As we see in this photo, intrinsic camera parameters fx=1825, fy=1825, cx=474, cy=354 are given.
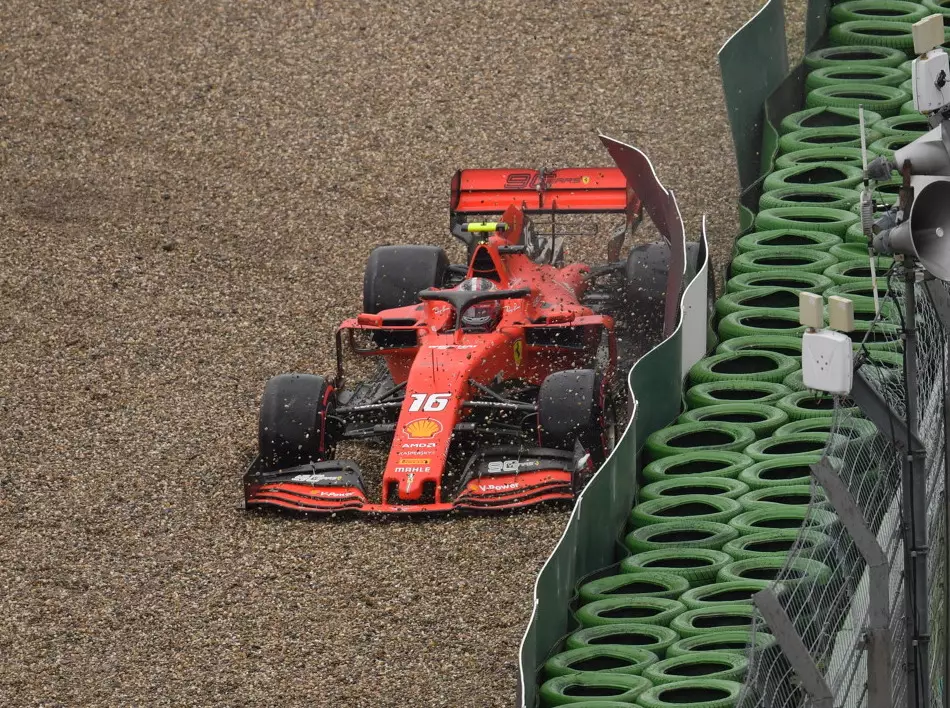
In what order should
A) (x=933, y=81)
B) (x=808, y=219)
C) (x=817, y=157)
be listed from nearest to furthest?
(x=933, y=81)
(x=808, y=219)
(x=817, y=157)

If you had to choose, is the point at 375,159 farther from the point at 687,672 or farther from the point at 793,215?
the point at 687,672

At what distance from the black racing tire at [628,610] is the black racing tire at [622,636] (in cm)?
6

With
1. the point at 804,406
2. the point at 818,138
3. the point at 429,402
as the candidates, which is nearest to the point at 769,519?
the point at 804,406

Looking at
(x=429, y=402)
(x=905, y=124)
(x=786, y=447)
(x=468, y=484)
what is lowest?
(x=468, y=484)

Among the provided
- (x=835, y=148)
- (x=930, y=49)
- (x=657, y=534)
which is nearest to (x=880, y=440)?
(x=930, y=49)

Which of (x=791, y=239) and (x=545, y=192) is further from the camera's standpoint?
(x=545, y=192)

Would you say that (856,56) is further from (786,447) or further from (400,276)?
(786,447)

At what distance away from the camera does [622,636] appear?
874 cm

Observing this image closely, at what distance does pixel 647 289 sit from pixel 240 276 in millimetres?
3921

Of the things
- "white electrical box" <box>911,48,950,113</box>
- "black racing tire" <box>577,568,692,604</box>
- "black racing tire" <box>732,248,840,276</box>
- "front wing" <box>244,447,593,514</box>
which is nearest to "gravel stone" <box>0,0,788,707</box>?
"front wing" <box>244,447,593,514</box>

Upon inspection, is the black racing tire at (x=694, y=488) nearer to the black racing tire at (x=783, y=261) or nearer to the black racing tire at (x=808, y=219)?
the black racing tire at (x=783, y=261)

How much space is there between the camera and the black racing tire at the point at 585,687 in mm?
8016

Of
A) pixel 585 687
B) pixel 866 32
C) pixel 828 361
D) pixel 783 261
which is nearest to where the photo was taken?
pixel 828 361

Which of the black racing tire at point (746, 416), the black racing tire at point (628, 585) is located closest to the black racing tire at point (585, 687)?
the black racing tire at point (628, 585)
